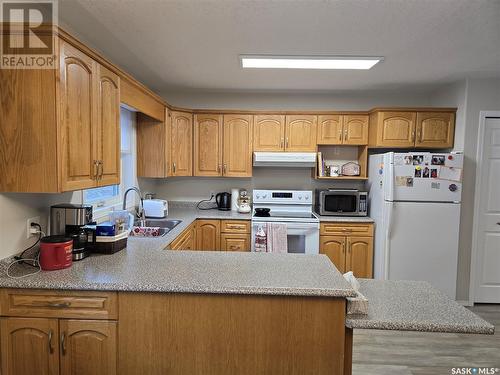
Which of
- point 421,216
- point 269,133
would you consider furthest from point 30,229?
point 421,216

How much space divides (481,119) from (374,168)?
1142 millimetres

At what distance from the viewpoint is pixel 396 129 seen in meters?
3.32

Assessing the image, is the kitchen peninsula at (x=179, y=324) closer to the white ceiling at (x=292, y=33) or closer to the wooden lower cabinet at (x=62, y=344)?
the wooden lower cabinet at (x=62, y=344)

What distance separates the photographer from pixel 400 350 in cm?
235

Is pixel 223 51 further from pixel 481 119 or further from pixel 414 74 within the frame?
pixel 481 119

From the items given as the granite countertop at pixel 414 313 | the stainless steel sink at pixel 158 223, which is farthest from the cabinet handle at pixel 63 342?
the stainless steel sink at pixel 158 223

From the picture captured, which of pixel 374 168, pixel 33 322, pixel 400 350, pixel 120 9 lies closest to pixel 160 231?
pixel 33 322

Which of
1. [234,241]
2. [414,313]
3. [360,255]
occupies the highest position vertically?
[414,313]

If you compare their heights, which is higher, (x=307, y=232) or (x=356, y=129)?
(x=356, y=129)

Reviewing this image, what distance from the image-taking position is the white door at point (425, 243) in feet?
9.87

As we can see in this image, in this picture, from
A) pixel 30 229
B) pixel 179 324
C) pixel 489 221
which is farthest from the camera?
pixel 489 221

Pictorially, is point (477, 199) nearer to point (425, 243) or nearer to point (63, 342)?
point (425, 243)

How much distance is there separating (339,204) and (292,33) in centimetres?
213

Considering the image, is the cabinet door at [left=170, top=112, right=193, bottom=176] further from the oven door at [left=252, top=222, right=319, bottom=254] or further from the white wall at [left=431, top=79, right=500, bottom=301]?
the white wall at [left=431, top=79, right=500, bottom=301]
